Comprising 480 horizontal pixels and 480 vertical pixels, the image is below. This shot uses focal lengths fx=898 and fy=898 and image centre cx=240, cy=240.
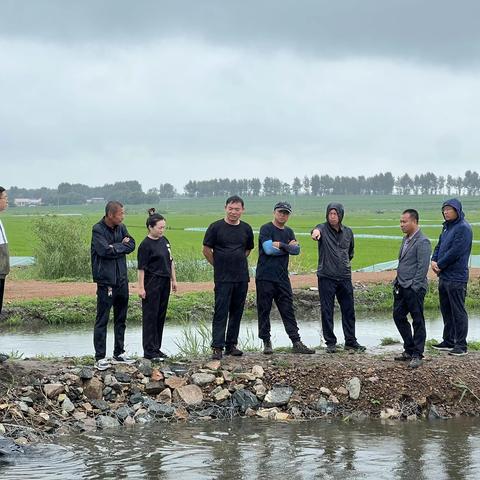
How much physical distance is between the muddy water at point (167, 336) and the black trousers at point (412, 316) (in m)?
2.76

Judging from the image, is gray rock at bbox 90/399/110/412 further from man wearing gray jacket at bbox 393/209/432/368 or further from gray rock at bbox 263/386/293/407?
man wearing gray jacket at bbox 393/209/432/368

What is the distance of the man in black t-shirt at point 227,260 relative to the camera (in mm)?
10945

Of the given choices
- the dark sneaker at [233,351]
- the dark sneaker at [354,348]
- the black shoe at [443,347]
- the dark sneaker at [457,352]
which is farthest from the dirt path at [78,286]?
the dark sneaker at [457,352]

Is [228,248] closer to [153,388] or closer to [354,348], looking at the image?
[153,388]

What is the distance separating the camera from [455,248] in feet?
A: 36.6

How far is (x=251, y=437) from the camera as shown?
9.17 meters

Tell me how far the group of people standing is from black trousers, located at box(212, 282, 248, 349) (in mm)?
12

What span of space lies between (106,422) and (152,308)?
1889mm

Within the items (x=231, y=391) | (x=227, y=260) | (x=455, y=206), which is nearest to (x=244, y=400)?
(x=231, y=391)

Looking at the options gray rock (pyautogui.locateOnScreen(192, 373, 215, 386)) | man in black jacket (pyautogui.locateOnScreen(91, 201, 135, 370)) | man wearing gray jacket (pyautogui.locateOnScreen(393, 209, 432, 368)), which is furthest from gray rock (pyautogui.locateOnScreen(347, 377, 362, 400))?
man in black jacket (pyautogui.locateOnScreen(91, 201, 135, 370))

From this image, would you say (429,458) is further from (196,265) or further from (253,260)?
(253,260)

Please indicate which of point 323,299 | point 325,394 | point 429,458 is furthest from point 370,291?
point 429,458

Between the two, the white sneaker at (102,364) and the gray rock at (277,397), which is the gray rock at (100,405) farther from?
the gray rock at (277,397)

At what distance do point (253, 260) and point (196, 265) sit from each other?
3368 mm
